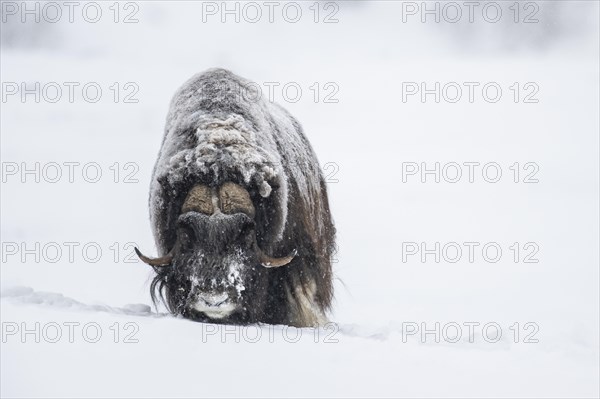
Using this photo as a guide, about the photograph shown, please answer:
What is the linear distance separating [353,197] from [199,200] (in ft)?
24.3

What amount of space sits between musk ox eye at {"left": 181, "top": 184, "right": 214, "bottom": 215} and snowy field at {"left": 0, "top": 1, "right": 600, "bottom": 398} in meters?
0.58

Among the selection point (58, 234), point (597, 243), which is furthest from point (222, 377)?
point (597, 243)

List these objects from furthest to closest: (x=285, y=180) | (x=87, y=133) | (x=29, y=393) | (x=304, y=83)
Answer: (x=304, y=83) → (x=87, y=133) → (x=285, y=180) → (x=29, y=393)

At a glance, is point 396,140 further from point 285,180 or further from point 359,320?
point 285,180

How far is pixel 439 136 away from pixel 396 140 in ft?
2.44

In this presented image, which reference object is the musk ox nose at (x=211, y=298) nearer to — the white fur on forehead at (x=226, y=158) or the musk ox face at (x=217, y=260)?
the musk ox face at (x=217, y=260)

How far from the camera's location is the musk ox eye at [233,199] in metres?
4.88

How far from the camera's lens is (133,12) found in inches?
810

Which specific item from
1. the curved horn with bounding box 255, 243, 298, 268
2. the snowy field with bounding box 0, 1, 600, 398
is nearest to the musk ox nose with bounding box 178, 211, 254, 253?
the curved horn with bounding box 255, 243, 298, 268

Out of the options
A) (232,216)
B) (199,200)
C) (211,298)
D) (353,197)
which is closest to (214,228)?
(232,216)

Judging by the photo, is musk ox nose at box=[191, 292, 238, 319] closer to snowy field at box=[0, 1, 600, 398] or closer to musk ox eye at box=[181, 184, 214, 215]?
snowy field at box=[0, 1, 600, 398]

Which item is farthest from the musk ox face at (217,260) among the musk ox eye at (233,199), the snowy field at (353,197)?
the snowy field at (353,197)

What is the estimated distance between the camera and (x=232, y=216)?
15.7ft

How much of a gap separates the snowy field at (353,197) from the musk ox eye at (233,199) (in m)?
0.67
